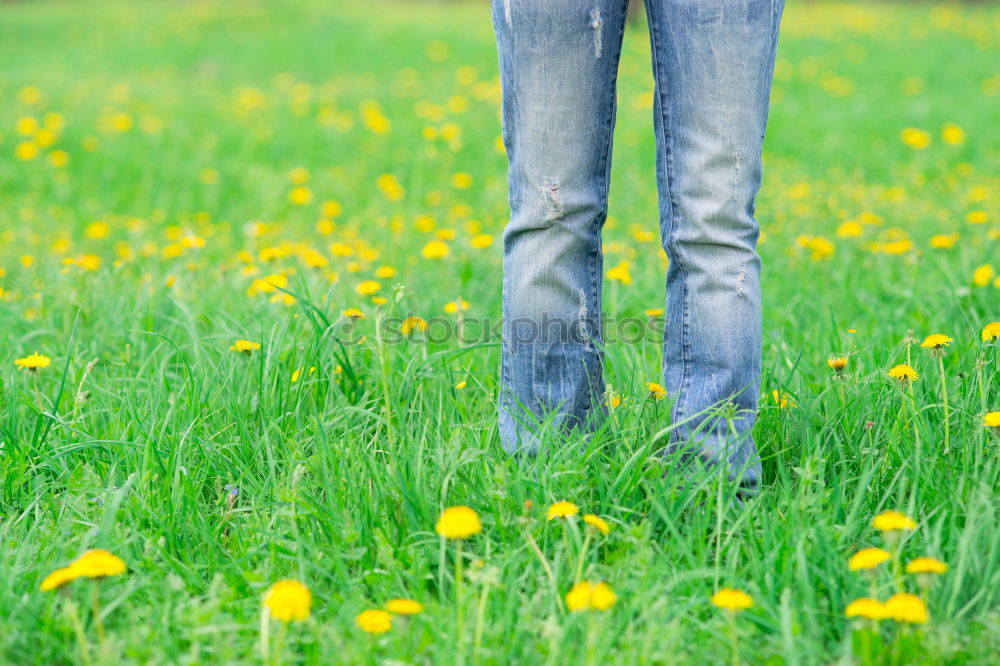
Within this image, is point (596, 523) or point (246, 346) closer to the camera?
point (596, 523)

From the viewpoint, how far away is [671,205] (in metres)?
1.68

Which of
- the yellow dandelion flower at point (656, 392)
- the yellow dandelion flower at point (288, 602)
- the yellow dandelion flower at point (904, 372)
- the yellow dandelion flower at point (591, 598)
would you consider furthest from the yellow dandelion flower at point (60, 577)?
the yellow dandelion flower at point (904, 372)

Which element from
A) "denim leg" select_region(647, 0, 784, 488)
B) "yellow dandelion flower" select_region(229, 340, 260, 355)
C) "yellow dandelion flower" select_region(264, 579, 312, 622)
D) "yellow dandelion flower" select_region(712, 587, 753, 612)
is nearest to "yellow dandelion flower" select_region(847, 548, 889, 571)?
"yellow dandelion flower" select_region(712, 587, 753, 612)

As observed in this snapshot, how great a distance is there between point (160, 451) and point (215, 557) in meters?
0.34

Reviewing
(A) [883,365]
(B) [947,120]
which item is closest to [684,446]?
(A) [883,365]

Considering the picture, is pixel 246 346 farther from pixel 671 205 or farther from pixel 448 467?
pixel 671 205

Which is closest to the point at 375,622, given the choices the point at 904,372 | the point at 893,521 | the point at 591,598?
the point at 591,598

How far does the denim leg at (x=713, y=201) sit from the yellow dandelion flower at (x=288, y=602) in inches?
29.9

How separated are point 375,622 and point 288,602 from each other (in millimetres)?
128

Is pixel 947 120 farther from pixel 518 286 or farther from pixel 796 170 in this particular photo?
pixel 518 286

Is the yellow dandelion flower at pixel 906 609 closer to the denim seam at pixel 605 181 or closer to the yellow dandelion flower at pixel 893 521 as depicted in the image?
the yellow dandelion flower at pixel 893 521

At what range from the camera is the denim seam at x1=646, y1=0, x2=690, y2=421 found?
1.64m

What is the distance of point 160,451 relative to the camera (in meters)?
1.80

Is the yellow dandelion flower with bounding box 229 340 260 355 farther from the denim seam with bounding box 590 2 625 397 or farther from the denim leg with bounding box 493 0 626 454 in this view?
the denim seam with bounding box 590 2 625 397
